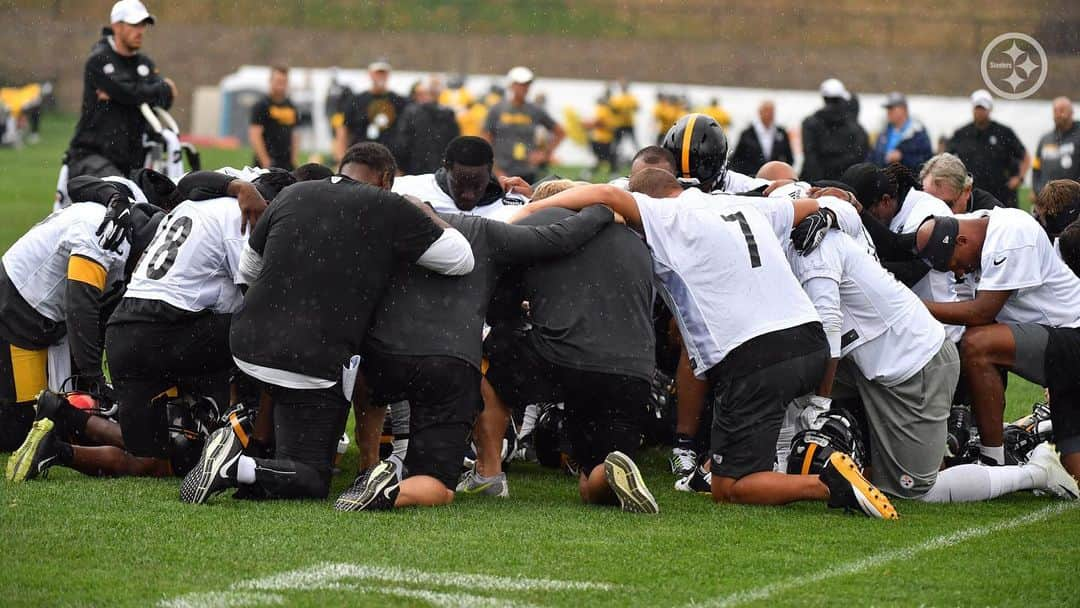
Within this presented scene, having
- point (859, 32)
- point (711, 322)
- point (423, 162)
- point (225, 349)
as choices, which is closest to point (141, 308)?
point (225, 349)

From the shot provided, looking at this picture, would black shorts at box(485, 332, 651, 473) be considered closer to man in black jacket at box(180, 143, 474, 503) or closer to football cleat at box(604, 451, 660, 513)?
football cleat at box(604, 451, 660, 513)

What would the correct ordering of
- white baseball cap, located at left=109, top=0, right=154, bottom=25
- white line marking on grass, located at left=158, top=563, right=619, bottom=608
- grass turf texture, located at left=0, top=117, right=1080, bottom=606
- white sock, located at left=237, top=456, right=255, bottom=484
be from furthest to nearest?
1. white baseball cap, located at left=109, top=0, right=154, bottom=25
2. white sock, located at left=237, top=456, right=255, bottom=484
3. grass turf texture, located at left=0, top=117, right=1080, bottom=606
4. white line marking on grass, located at left=158, top=563, right=619, bottom=608

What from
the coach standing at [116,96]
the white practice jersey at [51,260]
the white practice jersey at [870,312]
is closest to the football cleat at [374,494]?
the white practice jersey at [51,260]

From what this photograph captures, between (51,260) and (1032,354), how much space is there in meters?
4.52

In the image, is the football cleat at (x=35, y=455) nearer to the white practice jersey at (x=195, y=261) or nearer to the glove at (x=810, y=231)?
the white practice jersey at (x=195, y=261)

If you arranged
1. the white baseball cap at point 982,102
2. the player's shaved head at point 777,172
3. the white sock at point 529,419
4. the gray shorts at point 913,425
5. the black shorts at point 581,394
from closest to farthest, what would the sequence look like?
the black shorts at point 581,394 → the gray shorts at point 913,425 → the white sock at point 529,419 → the player's shaved head at point 777,172 → the white baseball cap at point 982,102

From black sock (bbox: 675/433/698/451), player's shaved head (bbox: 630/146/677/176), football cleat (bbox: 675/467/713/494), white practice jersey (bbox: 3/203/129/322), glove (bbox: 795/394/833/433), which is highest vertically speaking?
player's shaved head (bbox: 630/146/677/176)

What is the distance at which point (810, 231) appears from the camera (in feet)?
21.5

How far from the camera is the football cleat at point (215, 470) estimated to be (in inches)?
231

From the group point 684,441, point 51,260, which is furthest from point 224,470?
point 684,441

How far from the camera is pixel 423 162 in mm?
17469

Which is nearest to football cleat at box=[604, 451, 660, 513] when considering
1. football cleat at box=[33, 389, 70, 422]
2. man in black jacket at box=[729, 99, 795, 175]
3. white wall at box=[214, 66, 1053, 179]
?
football cleat at box=[33, 389, 70, 422]

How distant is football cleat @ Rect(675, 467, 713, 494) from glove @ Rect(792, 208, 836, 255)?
3.52ft

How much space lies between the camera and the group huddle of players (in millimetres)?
5973
